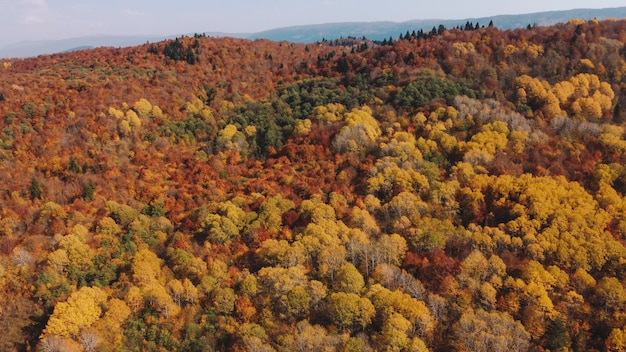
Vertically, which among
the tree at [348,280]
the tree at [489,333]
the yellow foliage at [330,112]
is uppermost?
the yellow foliage at [330,112]

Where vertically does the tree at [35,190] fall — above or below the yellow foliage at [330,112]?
below

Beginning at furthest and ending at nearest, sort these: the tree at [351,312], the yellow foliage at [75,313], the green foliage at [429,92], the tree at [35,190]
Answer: the green foliage at [429,92] < the tree at [35,190] < the tree at [351,312] < the yellow foliage at [75,313]

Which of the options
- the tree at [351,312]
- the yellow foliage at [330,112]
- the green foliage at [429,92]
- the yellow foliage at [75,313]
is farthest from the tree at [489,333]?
the yellow foliage at [330,112]

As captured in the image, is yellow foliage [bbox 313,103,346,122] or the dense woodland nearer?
the dense woodland

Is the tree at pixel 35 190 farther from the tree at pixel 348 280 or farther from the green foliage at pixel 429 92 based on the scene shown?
the green foliage at pixel 429 92

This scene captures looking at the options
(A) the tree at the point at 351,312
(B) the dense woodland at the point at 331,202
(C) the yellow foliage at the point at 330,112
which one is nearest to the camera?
(A) the tree at the point at 351,312

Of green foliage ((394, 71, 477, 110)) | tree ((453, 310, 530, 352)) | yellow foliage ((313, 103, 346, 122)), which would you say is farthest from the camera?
yellow foliage ((313, 103, 346, 122))

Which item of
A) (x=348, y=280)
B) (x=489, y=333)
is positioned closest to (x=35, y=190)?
(x=348, y=280)

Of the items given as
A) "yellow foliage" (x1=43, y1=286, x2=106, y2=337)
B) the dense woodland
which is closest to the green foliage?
the dense woodland

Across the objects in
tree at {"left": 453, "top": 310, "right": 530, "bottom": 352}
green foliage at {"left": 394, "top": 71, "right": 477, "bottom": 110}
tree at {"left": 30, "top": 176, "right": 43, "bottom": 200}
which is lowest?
tree at {"left": 453, "top": 310, "right": 530, "bottom": 352}

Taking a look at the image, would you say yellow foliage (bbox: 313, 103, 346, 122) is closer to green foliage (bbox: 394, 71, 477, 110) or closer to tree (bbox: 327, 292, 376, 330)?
green foliage (bbox: 394, 71, 477, 110)

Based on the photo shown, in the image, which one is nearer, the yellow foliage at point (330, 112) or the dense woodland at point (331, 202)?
the dense woodland at point (331, 202)
